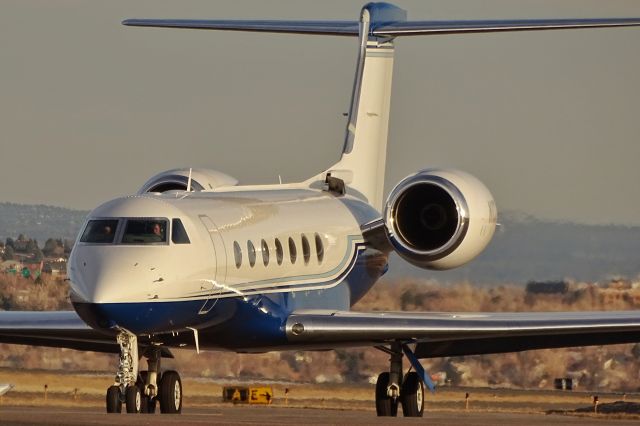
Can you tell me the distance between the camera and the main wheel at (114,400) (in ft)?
77.6

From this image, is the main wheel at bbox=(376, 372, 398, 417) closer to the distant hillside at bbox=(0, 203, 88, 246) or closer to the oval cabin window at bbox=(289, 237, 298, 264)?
the oval cabin window at bbox=(289, 237, 298, 264)

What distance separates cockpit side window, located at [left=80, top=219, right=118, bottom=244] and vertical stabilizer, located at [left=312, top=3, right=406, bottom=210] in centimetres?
765

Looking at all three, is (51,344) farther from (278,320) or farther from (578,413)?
(578,413)

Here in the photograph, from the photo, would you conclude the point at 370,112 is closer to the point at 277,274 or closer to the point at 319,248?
the point at 319,248

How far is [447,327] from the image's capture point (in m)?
26.4

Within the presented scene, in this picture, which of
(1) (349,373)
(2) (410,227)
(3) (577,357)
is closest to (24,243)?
(1) (349,373)

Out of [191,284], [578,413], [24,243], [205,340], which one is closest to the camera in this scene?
[191,284]

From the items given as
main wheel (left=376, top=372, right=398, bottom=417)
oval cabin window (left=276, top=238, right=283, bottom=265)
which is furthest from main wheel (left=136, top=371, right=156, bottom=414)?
main wheel (left=376, top=372, right=398, bottom=417)

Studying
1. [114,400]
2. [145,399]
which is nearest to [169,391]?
[145,399]

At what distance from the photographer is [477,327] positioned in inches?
1036

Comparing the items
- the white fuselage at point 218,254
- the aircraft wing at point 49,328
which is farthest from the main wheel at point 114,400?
the aircraft wing at point 49,328

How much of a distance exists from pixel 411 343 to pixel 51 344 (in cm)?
538

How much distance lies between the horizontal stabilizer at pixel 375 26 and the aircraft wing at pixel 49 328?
6.05m

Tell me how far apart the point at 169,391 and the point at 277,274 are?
2359 millimetres
